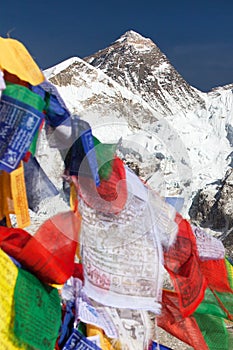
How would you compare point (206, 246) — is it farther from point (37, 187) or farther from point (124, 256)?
point (37, 187)

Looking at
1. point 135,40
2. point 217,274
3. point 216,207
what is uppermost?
point 217,274

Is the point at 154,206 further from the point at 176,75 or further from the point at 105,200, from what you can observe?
the point at 176,75

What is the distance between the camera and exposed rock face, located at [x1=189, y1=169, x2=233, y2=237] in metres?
13.4

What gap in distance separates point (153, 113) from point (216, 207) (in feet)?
41.7

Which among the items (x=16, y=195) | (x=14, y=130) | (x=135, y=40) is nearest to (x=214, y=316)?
(x=16, y=195)

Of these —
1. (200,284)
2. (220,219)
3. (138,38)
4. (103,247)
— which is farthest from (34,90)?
(138,38)

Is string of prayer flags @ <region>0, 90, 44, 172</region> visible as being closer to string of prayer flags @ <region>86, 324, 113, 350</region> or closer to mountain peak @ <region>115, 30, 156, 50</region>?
string of prayer flags @ <region>86, 324, 113, 350</region>

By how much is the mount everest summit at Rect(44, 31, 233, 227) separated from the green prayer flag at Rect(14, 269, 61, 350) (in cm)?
28

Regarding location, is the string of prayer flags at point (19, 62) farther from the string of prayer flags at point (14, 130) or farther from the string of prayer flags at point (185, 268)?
the string of prayer flags at point (185, 268)

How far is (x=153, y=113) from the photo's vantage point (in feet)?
3.69

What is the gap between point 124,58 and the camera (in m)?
38.0

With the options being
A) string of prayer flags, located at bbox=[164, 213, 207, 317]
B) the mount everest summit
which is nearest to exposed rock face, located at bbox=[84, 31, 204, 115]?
the mount everest summit

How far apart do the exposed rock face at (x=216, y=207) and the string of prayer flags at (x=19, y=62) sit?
11971mm

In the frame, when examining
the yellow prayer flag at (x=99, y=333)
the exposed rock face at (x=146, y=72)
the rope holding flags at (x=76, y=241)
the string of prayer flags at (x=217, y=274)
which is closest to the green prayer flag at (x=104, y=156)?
the rope holding flags at (x=76, y=241)
